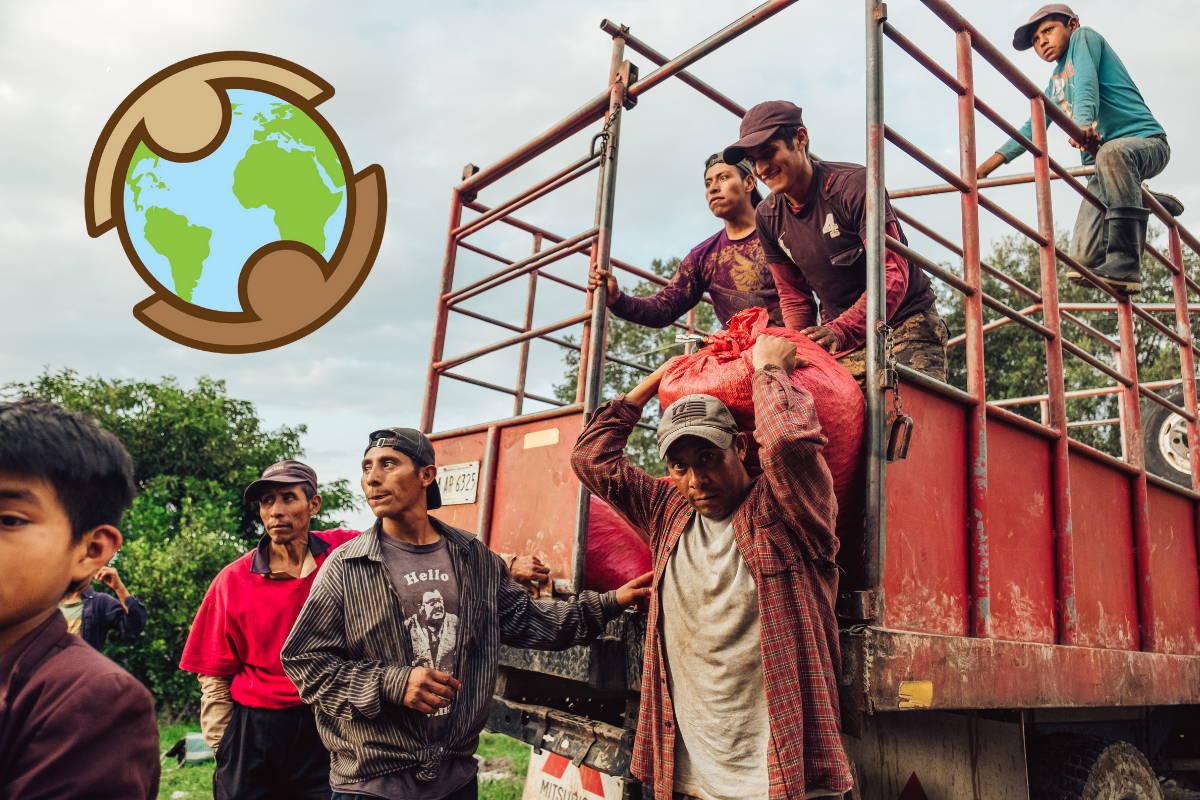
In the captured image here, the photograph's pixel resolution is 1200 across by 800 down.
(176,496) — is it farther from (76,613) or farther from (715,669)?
(715,669)

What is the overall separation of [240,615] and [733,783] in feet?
5.83

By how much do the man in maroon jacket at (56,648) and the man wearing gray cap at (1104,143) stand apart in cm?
354

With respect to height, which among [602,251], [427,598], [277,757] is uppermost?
[602,251]

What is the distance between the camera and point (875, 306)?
2.31 m

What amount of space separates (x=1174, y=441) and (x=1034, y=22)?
3.23m

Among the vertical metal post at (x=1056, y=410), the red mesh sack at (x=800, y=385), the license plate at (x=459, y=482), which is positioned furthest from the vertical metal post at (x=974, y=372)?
the license plate at (x=459, y=482)

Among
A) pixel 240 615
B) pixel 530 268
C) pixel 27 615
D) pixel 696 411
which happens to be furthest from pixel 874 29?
pixel 240 615

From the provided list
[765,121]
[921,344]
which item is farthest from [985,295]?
[765,121]

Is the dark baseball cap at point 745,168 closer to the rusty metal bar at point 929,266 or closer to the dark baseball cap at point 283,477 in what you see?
the rusty metal bar at point 929,266

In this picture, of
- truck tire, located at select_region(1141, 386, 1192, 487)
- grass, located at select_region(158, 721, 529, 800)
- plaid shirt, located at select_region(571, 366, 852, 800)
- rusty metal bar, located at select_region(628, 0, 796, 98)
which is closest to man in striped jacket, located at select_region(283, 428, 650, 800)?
plaid shirt, located at select_region(571, 366, 852, 800)

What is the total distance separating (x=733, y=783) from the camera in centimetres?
198

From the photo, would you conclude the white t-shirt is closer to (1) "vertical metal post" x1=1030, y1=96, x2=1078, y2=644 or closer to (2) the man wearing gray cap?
(1) "vertical metal post" x1=1030, y1=96, x2=1078, y2=644

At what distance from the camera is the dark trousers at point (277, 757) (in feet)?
9.25

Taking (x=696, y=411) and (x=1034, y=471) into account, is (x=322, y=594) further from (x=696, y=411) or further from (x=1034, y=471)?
(x=1034, y=471)
